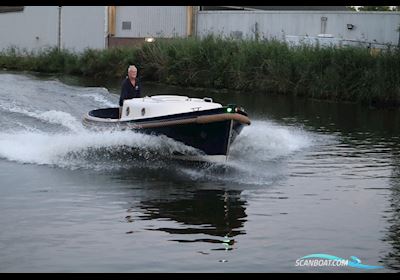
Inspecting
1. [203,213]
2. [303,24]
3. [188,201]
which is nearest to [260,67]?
[303,24]

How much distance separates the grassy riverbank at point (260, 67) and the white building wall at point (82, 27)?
4292mm

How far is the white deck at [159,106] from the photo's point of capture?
16.1m

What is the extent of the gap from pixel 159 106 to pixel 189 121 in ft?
4.01

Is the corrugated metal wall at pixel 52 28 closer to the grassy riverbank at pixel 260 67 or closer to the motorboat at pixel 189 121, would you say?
the grassy riverbank at pixel 260 67

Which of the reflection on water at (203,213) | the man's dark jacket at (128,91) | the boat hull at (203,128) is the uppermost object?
the man's dark jacket at (128,91)

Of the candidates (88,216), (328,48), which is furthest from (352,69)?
(88,216)

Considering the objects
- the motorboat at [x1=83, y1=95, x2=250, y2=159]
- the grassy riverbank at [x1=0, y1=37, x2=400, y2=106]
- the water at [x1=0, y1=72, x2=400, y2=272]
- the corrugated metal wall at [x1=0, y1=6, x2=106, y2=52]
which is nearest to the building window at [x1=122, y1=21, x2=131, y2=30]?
the corrugated metal wall at [x1=0, y1=6, x2=106, y2=52]

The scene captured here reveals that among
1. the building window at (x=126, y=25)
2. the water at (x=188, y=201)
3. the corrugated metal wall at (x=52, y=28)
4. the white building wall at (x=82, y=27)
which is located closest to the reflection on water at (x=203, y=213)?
the water at (x=188, y=201)

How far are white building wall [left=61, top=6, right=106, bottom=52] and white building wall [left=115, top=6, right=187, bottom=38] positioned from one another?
127 centimetres

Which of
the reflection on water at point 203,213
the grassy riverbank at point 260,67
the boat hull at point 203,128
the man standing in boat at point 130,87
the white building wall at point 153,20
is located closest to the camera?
the reflection on water at point 203,213

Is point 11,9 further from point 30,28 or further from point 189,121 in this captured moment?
point 189,121

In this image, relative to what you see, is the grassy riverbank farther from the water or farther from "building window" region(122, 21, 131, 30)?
the water

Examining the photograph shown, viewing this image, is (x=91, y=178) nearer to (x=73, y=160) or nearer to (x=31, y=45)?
(x=73, y=160)

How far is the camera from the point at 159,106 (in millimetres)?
16281
